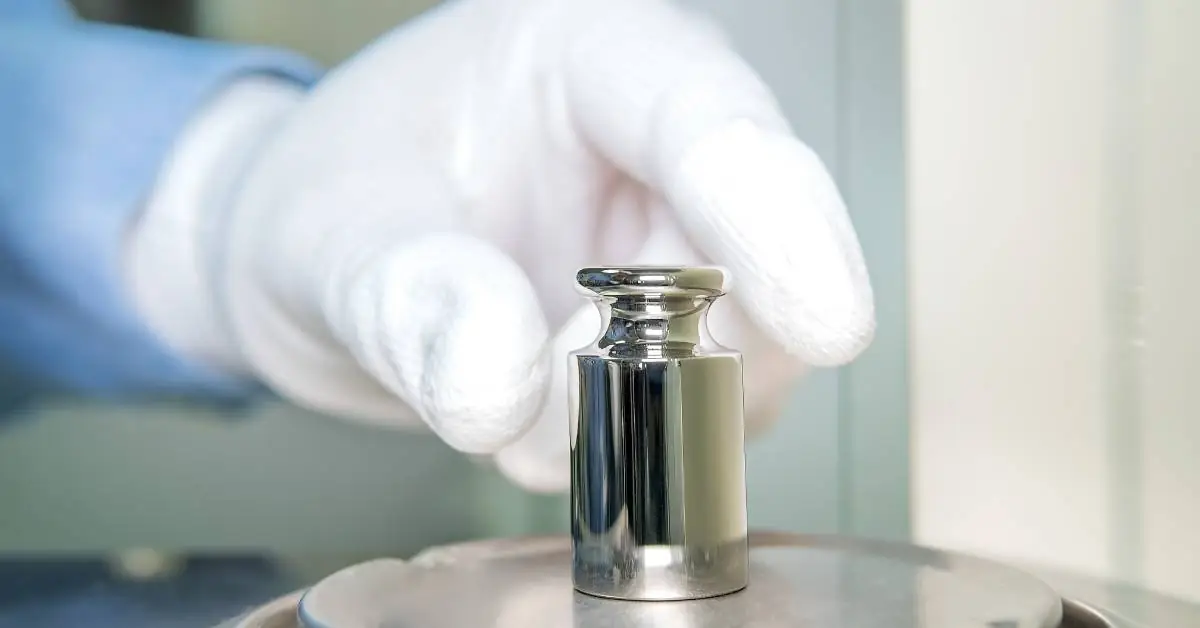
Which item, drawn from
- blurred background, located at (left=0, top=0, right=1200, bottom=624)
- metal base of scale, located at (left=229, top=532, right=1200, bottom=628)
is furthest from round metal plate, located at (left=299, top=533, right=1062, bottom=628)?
blurred background, located at (left=0, top=0, right=1200, bottom=624)

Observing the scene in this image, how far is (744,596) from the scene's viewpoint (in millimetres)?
267

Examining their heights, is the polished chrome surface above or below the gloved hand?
below

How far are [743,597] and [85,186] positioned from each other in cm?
37

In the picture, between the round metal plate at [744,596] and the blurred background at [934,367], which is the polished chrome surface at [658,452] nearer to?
the round metal plate at [744,596]

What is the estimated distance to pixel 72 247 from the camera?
48cm

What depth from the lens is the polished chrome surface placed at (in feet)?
0.87

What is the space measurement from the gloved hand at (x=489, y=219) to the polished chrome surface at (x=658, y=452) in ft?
0.14

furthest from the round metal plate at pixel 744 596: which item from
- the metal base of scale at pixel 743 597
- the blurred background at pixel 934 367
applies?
the blurred background at pixel 934 367

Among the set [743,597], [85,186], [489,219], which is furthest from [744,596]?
[85,186]

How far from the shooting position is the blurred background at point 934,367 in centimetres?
44

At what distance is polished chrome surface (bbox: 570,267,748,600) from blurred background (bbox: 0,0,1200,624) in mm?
202

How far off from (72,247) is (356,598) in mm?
302

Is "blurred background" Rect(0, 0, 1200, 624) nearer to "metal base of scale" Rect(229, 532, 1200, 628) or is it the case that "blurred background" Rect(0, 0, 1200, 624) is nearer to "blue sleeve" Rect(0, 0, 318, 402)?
"blue sleeve" Rect(0, 0, 318, 402)

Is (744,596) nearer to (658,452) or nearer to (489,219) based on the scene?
(658,452)
